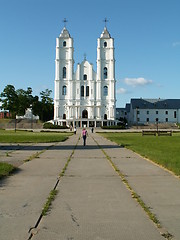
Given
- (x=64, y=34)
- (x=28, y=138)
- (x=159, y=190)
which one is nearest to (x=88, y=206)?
(x=159, y=190)

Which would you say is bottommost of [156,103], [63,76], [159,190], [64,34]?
[159,190]

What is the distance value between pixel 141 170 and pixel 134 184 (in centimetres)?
294

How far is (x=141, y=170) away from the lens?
11594 mm

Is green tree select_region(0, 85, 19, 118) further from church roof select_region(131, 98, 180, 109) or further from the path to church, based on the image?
the path to church

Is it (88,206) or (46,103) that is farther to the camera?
(46,103)

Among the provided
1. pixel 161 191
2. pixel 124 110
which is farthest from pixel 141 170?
pixel 124 110

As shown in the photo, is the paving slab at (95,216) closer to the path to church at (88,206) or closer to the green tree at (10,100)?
the path to church at (88,206)

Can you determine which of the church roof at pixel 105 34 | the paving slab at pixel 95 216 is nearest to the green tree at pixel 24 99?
the church roof at pixel 105 34

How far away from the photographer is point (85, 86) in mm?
100750

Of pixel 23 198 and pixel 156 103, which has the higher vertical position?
pixel 156 103

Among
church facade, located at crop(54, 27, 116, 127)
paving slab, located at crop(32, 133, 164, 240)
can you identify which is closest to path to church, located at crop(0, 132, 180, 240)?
paving slab, located at crop(32, 133, 164, 240)

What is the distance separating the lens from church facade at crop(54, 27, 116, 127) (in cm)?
9769

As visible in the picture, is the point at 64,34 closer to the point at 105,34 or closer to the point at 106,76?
the point at 105,34

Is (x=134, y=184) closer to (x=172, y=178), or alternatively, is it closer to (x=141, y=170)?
(x=172, y=178)
